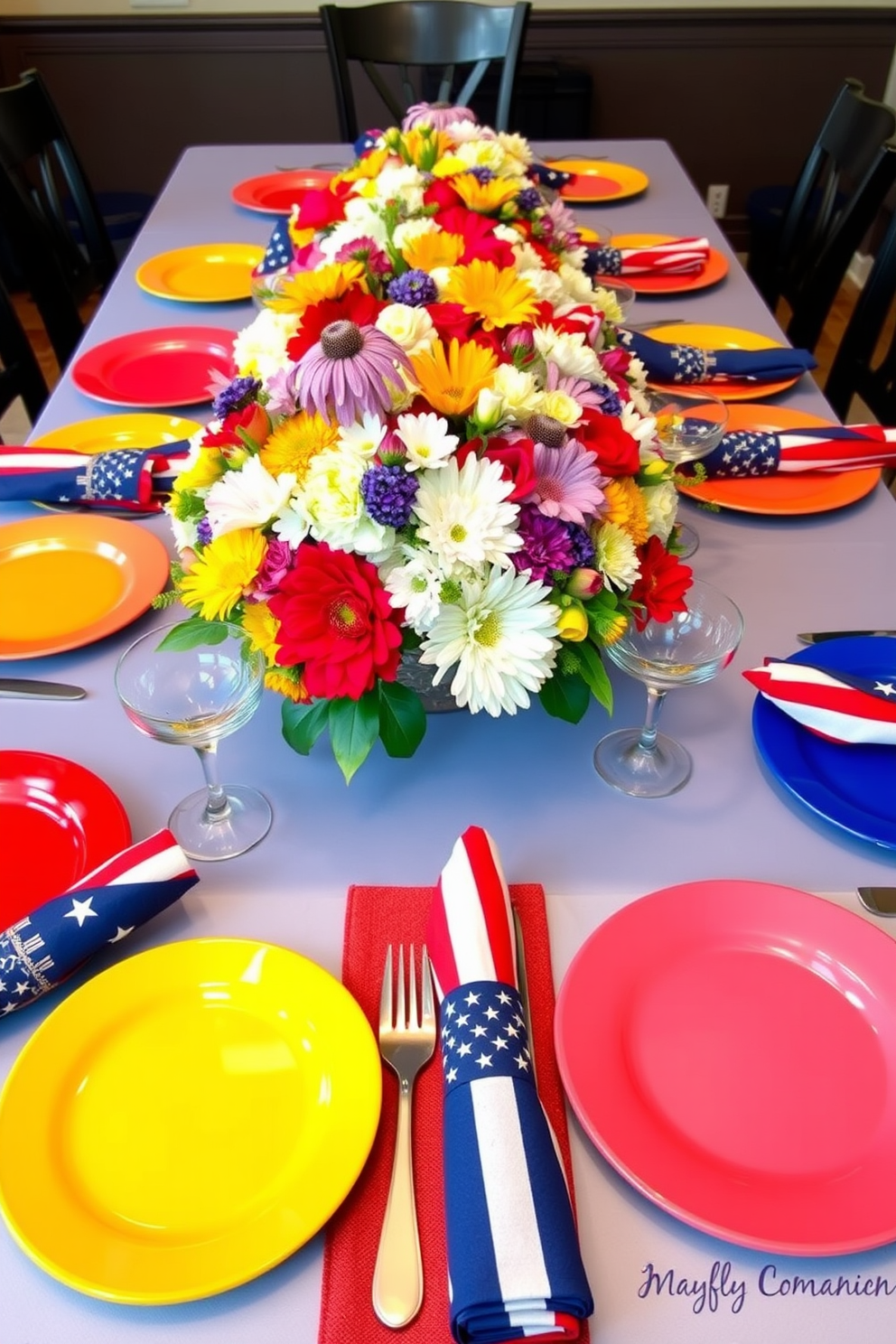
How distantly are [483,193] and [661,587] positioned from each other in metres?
0.65

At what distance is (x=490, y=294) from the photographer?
35.1 inches

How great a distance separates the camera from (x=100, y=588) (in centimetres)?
100

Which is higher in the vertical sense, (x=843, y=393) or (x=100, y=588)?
(x=100, y=588)

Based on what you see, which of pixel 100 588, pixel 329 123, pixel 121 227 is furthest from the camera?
pixel 329 123

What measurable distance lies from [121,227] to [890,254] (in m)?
2.00

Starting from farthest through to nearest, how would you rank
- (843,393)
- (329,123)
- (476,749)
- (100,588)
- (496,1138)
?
1. (329,123)
2. (843,393)
3. (100,588)
4. (476,749)
5. (496,1138)

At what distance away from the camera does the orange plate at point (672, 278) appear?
1603 millimetres

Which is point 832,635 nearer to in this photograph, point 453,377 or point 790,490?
point 790,490

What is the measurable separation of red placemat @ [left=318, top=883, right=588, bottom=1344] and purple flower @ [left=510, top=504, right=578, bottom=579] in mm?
231

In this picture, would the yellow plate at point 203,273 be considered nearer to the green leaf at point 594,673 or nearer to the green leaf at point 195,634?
the green leaf at point 195,634

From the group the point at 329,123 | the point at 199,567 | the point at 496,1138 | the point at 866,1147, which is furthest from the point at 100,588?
the point at 329,123

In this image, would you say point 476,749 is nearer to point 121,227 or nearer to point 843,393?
point 843,393

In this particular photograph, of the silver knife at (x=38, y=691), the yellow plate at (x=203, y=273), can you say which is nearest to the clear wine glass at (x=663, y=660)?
the silver knife at (x=38, y=691)

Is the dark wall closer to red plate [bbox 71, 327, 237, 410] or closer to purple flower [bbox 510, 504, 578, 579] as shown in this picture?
red plate [bbox 71, 327, 237, 410]
